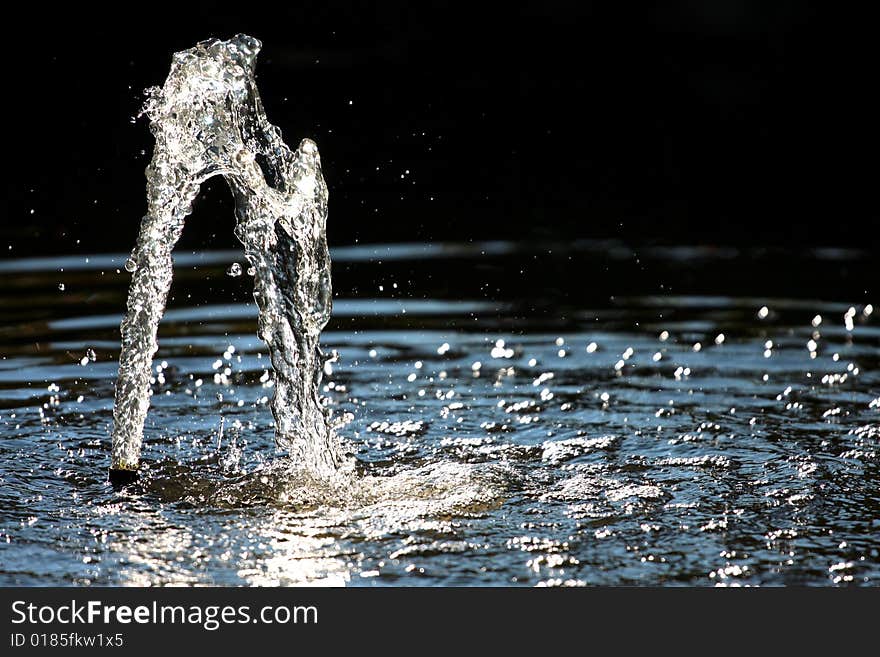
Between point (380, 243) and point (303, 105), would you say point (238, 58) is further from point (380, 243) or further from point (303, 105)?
point (303, 105)

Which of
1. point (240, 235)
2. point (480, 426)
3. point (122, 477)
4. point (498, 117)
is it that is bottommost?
point (122, 477)

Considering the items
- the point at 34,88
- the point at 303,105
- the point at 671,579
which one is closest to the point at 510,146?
the point at 303,105

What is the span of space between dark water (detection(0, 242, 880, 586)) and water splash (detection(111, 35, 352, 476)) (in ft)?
0.50

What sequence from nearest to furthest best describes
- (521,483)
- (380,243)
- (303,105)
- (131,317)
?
(521,483)
(131,317)
(380,243)
(303,105)

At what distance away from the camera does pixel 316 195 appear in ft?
Answer: 15.5

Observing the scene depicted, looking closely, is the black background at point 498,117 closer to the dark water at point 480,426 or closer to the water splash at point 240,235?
the dark water at point 480,426

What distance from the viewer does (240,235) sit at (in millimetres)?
4703

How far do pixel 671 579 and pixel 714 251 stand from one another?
4659 millimetres

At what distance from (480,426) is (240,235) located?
1056 millimetres

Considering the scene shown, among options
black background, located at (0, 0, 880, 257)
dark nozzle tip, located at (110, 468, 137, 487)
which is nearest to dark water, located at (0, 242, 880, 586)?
dark nozzle tip, located at (110, 468, 137, 487)

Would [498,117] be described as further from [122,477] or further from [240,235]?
[122,477]

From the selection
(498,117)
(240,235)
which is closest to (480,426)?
(240,235)

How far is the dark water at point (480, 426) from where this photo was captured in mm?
3498

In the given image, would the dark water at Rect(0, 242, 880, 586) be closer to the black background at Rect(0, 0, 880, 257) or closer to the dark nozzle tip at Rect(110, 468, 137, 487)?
the dark nozzle tip at Rect(110, 468, 137, 487)
